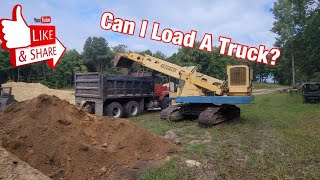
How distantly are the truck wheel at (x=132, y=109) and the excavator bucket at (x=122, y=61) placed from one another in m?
2.06

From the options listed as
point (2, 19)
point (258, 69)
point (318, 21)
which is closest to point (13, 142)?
point (2, 19)

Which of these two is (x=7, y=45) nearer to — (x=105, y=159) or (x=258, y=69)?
(x=105, y=159)

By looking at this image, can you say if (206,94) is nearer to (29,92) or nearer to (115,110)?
(115,110)

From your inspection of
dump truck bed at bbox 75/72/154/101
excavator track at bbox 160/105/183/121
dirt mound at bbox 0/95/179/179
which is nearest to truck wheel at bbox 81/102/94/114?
dump truck bed at bbox 75/72/154/101

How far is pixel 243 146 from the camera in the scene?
352 inches

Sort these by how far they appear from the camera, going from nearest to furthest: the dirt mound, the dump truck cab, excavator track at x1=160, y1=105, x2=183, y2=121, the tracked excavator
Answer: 1. the dirt mound
2. the tracked excavator
3. excavator track at x1=160, y1=105, x2=183, y2=121
4. the dump truck cab

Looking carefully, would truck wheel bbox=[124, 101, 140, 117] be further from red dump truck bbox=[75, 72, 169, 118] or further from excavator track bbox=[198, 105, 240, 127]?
excavator track bbox=[198, 105, 240, 127]

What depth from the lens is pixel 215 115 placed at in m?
12.3

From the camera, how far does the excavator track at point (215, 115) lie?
1199cm

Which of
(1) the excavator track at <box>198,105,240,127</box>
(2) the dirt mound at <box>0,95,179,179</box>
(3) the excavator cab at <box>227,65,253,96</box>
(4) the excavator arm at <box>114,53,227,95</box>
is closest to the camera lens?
(2) the dirt mound at <box>0,95,179,179</box>

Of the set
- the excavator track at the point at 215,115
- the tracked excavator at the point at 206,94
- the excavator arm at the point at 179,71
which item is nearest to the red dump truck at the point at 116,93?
the excavator arm at the point at 179,71

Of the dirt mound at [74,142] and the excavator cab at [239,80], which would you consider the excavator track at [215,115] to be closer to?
the excavator cab at [239,80]

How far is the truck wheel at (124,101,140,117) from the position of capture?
54.8 ft

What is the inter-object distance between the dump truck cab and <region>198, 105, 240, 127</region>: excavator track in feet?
40.4
